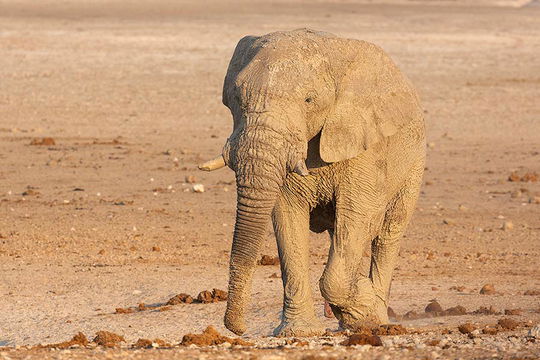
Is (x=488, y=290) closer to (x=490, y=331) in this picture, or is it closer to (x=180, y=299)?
(x=180, y=299)

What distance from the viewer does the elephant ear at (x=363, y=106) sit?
7348mm

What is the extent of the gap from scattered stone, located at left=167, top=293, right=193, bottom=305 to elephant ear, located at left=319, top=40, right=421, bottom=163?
2.33m

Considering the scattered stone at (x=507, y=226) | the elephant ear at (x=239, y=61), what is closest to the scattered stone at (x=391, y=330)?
the elephant ear at (x=239, y=61)

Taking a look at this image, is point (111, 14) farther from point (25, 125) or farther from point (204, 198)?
point (204, 198)

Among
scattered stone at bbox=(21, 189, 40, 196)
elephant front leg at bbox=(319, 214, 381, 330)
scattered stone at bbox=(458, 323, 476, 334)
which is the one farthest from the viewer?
scattered stone at bbox=(21, 189, 40, 196)

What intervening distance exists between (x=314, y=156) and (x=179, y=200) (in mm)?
7151

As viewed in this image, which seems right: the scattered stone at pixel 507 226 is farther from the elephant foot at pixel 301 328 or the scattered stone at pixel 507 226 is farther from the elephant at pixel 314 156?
the elephant foot at pixel 301 328

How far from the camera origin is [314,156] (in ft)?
24.7

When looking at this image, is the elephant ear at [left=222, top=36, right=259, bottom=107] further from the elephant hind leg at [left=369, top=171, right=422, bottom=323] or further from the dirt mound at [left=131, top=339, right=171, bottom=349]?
the elephant hind leg at [left=369, top=171, right=422, bottom=323]

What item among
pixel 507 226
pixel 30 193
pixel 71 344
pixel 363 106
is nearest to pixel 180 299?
pixel 71 344

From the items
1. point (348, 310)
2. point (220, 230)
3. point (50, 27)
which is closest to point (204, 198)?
point (220, 230)

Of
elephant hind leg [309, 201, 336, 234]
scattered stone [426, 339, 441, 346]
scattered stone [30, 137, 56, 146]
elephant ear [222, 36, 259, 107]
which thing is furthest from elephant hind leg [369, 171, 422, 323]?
scattered stone [30, 137, 56, 146]

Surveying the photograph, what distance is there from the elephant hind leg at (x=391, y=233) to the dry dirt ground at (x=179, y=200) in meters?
0.43

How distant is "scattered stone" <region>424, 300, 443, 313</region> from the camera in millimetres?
8867
